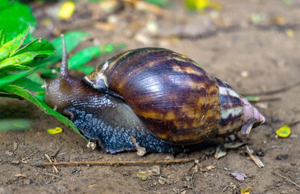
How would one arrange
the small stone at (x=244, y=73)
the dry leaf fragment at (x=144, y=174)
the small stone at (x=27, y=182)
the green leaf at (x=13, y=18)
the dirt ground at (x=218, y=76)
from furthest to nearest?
the small stone at (x=244, y=73) < the green leaf at (x=13, y=18) < the dry leaf fragment at (x=144, y=174) < the dirt ground at (x=218, y=76) < the small stone at (x=27, y=182)

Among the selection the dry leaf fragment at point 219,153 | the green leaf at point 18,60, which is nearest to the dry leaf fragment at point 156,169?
the dry leaf fragment at point 219,153

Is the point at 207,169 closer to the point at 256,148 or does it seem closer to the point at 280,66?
the point at 256,148

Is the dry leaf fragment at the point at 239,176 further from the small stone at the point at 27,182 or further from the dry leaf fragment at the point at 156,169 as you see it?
the small stone at the point at 27,182

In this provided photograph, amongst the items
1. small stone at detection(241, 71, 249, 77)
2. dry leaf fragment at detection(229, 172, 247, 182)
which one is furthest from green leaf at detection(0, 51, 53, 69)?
small stone at detection(241, 71, 249, 77)

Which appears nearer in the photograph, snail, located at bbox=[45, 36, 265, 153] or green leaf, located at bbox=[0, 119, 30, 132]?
snail, located at bbox=[45, 36, 265, 153]

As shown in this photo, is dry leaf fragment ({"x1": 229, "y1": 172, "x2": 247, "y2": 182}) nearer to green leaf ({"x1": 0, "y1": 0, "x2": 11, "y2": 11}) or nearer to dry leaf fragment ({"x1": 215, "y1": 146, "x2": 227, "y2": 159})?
dry leaf fragment ({"x1": 215, "y1": 146, "x2": 227, "y2": 159})

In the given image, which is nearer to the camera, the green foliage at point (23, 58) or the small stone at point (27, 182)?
the small stone at point (27, 182)

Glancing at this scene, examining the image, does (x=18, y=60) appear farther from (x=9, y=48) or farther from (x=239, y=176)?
(x=239, y=176)
